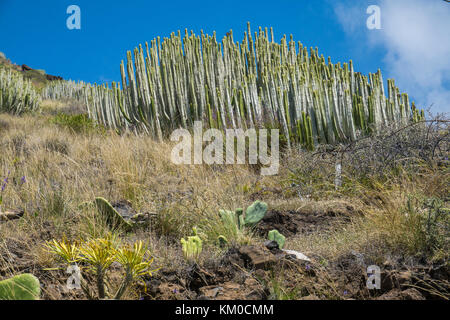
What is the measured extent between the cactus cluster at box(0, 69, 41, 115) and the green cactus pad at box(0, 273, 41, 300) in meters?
12.2

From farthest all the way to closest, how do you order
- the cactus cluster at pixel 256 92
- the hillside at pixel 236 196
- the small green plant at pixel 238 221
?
the cactus cluster at pixel 256 92 < the small green plant at pixel 238 221 < the hillside at pixel 236 196

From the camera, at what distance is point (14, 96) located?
42.3ft

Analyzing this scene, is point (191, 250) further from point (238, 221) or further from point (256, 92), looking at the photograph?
point (256, 92)

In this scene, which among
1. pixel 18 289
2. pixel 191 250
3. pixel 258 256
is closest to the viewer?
pixel 18 289

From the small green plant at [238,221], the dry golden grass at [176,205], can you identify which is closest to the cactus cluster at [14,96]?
the dry golden grass at [176,205]

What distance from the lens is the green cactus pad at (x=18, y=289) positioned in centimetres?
193

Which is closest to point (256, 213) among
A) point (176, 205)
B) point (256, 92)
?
point (176, 205)

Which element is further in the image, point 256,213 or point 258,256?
point 256,213

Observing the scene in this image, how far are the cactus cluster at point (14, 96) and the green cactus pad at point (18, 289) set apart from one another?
12.2m

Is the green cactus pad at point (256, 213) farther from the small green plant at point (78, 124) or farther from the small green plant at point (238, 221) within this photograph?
the small green plant at point (78, 124)

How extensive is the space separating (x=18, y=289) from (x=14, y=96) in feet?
41.9

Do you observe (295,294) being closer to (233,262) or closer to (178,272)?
(233,262)

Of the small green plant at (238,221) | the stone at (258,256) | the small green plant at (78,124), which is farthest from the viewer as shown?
the small green plant at (78,124)

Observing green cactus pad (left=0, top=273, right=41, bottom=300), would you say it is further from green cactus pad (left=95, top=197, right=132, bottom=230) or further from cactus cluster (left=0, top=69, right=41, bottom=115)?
cactus cluster (left=0, top=69, right=41, bottom=115)
